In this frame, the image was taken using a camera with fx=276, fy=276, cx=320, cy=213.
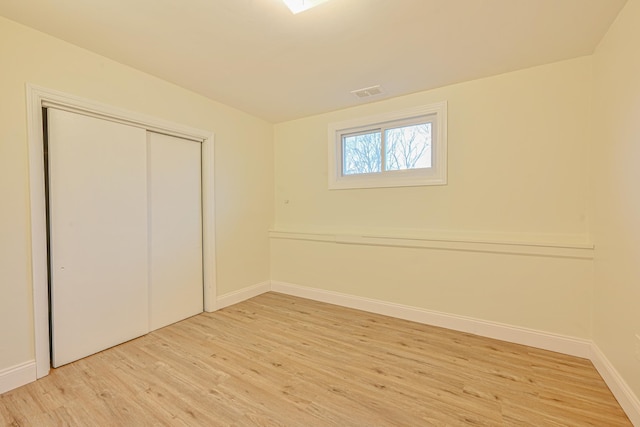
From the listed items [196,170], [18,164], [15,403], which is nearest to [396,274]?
[196,170]

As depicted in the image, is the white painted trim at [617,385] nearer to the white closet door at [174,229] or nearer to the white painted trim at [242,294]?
the white painted trim at [242,294]

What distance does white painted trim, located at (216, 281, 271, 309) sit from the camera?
3314 millimetres

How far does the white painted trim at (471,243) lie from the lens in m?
2.24

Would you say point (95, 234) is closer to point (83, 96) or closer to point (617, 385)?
point (83, 96)

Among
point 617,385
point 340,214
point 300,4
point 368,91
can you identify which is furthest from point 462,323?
point 300,4

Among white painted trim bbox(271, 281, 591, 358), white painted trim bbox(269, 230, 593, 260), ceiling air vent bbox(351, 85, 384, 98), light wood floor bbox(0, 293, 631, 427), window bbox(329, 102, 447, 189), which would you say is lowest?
light wood floor bbox(0, 293, 631, 427)

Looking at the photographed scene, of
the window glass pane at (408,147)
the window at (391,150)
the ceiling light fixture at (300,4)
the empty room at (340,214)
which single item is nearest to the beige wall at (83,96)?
the empty room at (340,214)

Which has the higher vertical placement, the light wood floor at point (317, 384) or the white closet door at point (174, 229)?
the white closet door at point (174, 229)

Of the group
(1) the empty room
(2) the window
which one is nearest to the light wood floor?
(1) the empty room

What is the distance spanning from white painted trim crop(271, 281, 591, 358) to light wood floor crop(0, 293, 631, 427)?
0.27 ft

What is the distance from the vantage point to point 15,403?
1710mm

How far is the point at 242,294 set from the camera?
3568 millimetres

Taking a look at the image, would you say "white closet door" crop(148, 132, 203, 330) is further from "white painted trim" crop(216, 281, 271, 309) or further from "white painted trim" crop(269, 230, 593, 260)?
"white painted trim" crop(269, 230, 593, 260)

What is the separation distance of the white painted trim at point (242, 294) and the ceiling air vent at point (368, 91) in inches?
108
